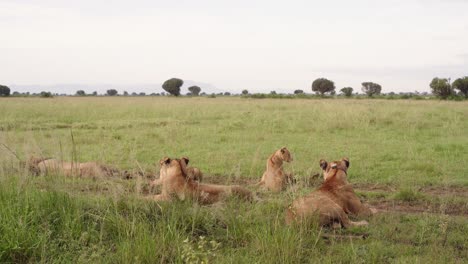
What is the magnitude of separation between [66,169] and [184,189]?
1.70 meters

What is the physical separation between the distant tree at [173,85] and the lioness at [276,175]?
2756 inches

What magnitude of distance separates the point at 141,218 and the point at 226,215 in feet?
2.71

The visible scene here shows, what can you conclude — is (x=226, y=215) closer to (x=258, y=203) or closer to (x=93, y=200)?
(x=258, y=203)

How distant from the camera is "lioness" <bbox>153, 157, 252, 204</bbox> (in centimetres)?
590

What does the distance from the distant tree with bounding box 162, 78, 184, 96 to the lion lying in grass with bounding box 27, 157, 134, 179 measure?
69.6 metres

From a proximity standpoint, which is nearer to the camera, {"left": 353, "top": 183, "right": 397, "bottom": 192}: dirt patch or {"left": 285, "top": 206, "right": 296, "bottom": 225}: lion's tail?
{"left": 285, "top": 206, "right": 296, "bottom": 225}: lion's tail

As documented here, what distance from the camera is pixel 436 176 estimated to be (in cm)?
812

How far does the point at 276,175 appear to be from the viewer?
7309mm

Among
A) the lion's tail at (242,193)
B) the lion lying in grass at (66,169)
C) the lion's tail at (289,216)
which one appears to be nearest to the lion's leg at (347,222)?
the lion's tail at (289,216)

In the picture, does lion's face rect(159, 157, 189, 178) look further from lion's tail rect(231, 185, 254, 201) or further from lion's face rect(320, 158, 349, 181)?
lion's face rect(320, 158, 349, 181)

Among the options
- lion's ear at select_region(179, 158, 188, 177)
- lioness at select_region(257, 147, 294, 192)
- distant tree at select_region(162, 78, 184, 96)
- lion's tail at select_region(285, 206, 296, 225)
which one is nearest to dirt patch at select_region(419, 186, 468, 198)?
lioness at select_region(257, 147, 294, 192)

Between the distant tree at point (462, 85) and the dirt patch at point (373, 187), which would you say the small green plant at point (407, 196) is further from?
the distant tree at point (462, 85)

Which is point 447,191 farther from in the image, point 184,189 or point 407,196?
point 184,189

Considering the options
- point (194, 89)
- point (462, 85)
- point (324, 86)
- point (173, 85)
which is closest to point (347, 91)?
point (324, 86)
